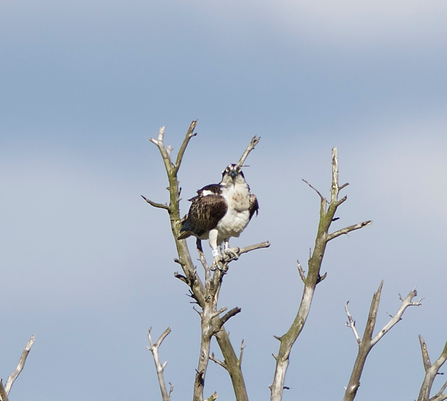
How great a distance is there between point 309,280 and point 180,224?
4.26 m

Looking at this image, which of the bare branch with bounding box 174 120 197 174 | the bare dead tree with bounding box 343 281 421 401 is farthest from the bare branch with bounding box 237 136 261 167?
the bare dead tree with bounding box 343 281 421 401

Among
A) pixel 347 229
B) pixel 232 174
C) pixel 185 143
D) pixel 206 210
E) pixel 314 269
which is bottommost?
pixel 314 269

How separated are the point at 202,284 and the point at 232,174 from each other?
3.39 metres

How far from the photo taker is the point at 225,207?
1527 centimetres

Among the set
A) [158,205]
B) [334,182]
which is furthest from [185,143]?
[334,182]

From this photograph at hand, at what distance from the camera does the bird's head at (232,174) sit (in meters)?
15.2

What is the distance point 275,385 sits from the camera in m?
14.6

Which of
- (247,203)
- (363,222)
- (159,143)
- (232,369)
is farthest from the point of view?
(159,143)

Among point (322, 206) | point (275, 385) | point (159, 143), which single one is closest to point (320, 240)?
point (322, 206)

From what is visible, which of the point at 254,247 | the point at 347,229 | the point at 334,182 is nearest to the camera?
the point at 254,247

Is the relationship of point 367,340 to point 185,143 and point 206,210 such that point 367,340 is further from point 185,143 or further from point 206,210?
point 185,143

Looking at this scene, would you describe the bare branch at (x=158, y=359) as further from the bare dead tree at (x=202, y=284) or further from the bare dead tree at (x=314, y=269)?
the bare dead tree at (x=314, y=269)

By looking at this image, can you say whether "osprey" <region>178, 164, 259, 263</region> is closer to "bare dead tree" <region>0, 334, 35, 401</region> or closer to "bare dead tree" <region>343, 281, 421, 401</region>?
"bare dead tree" <region>343, 281, 421, 401</region>

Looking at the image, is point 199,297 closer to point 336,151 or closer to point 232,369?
point 232,369
